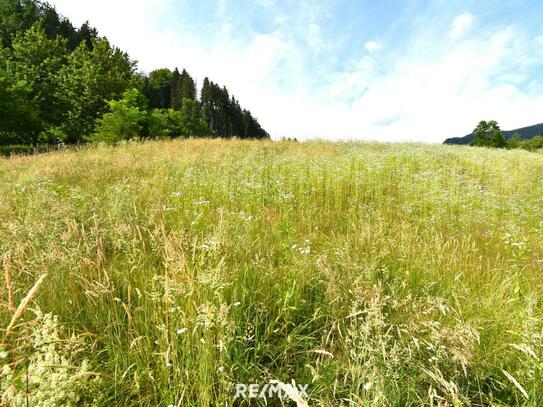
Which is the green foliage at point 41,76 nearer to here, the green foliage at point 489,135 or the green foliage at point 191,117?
the green foliage at point 191,117

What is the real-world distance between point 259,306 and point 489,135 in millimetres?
60936

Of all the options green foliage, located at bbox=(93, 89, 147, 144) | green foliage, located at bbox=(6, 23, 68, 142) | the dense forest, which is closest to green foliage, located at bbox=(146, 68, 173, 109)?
the dense forest

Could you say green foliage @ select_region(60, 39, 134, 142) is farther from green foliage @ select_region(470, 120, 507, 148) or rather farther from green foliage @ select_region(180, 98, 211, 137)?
green foliage @ select_region(470, 120, 507, 148)

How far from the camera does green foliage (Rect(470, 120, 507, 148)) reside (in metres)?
46.4

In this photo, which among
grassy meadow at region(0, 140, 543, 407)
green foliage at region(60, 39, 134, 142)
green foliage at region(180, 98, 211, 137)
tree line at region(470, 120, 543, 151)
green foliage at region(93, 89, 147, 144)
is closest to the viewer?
grassy meadow at region(0, 140, 543, 407)

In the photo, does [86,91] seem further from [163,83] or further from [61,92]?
[163,83]

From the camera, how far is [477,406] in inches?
61.7

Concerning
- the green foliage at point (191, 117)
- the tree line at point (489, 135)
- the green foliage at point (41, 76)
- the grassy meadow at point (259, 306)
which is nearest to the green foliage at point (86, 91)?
the green foliage at point (41, 76)

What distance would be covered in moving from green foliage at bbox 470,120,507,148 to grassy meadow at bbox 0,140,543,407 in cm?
5395

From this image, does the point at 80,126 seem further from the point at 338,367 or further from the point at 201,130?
the point at 201,130

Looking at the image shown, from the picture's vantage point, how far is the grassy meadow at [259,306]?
4.52ft

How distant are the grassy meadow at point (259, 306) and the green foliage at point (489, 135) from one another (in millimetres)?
53951

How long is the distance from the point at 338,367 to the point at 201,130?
198 feet

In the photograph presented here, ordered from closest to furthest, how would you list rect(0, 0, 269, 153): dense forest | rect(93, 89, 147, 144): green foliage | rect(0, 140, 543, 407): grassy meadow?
rect(0, 140, 543, 407): grassy meadow
rect(93, 89, 147, 144): green foliage
rect(0, 0, 269, 153): dense forest
